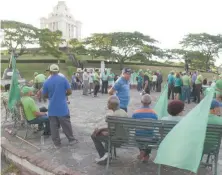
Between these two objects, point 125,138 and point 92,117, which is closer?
point 125,138

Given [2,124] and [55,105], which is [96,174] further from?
[2,124]

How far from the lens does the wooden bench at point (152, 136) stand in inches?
151

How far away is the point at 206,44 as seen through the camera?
44688 mm

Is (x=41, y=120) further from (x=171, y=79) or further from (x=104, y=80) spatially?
(x=104, y=80)

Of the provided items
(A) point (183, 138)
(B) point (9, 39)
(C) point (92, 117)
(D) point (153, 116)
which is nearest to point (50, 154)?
(D) point (153, 116)

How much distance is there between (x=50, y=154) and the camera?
5.11m

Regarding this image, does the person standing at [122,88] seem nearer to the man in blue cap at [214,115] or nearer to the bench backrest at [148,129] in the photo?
the bench backrest at [148,129]

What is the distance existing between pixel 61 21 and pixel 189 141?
270 ft

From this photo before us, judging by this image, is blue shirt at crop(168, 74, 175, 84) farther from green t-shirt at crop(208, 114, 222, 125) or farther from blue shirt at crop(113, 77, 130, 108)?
green t-shirt at crop(208, 114, 222, 125)

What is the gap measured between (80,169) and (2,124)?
4.14 meters

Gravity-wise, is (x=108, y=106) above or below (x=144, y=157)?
above

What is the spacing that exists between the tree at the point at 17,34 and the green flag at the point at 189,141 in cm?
3354

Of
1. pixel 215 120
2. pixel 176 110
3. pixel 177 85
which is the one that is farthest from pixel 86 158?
pixel 177 85

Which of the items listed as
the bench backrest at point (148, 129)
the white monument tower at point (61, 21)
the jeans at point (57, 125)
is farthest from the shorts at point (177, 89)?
the white monument tower at point (61, 21)
